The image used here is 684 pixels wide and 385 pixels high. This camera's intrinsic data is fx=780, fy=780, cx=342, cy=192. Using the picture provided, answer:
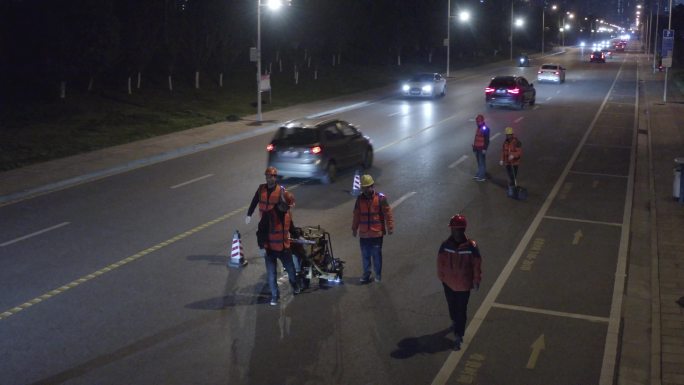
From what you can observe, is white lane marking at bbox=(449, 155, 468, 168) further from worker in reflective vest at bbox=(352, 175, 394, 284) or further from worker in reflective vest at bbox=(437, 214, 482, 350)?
worker in reflective vest at bbox=(437, 214, 482, 350)

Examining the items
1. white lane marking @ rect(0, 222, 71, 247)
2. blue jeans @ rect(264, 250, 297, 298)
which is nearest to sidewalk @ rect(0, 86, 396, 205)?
white lane marking @ rect(0, 222, 71, 247)

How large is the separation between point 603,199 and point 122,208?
1091 centimetres

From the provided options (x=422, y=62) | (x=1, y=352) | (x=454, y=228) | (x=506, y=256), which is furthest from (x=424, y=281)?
(x=422, y=62)

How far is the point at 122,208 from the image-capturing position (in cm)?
1675

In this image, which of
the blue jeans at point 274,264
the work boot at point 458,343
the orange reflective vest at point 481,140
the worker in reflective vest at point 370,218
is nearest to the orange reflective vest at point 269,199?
the blue jeans at point 274,264

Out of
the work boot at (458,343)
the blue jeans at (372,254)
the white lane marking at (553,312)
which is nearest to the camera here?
the work boot at (458,343)

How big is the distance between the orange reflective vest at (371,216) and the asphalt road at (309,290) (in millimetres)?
859

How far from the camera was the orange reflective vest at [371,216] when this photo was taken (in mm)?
11117

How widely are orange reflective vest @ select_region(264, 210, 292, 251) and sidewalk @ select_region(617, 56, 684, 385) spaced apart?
434 cm

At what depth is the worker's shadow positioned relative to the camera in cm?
885

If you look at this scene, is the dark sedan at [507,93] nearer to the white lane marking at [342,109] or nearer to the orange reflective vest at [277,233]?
the white lane marking at [342,109]

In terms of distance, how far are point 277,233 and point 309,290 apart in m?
1.36

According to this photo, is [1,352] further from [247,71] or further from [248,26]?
[247,71]

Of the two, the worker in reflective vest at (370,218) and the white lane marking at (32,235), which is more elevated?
the worker in reflective vest at (370,218)
